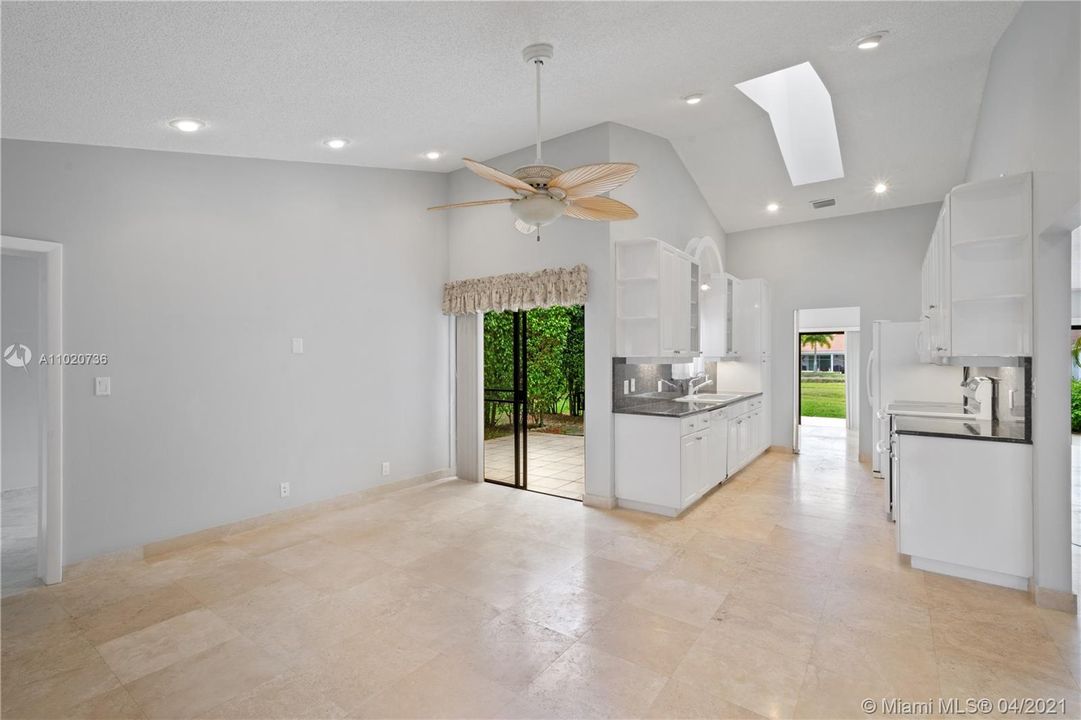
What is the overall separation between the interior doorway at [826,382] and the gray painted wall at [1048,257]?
4442mm

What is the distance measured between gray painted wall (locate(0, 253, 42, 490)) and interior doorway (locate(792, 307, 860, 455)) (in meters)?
9.03

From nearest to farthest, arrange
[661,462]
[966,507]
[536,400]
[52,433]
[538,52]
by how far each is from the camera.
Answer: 1. [538,52]
2. [966,507]
3. [52,433]
4. [661,462]
5. [536,400]

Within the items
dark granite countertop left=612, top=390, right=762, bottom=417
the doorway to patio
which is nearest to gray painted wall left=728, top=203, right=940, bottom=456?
dark granite countertop left=612, top=390, right=762, bottom=417

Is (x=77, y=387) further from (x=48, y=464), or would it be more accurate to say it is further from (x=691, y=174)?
(x=691, y=174)

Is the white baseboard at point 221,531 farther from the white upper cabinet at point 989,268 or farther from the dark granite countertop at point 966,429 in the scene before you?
the white upper cabinet at point 989,268

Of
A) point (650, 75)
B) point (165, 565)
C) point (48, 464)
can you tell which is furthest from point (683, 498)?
point (48, 464)

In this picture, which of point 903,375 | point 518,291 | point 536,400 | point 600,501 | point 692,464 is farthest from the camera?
point 536,400

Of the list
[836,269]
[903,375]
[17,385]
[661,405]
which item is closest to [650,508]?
[661,405]

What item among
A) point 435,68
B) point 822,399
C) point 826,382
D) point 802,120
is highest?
point 802,120

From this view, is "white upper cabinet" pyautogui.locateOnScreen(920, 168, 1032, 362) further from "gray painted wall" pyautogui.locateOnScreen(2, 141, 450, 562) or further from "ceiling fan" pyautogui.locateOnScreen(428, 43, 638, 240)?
"gray painted wall" pyautogui.locateOnScreen(2, 141, 450, 562)

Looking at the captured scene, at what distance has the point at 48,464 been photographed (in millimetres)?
3365

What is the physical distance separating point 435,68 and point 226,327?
2556 mm

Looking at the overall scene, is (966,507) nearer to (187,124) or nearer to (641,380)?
(641,380)

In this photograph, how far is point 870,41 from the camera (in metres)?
3.44
